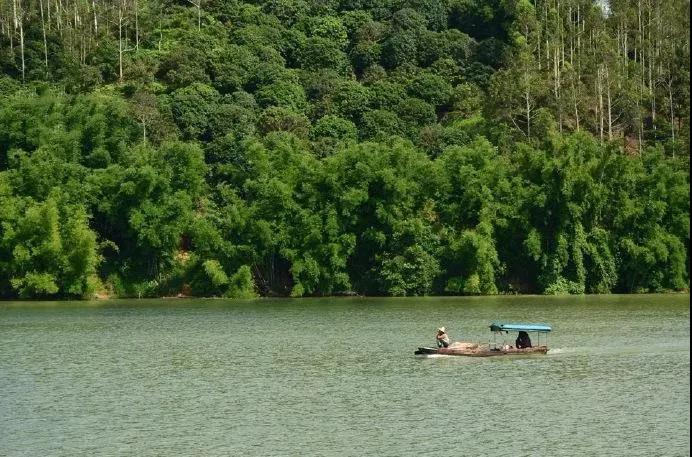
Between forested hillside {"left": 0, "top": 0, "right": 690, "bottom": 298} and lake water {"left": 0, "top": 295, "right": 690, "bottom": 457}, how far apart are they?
1447cm

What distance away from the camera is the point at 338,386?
137ft

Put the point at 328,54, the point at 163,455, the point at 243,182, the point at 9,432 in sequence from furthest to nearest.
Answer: the point at 328,54
the point at 243,182
the point at 9,432
the point at 163,455

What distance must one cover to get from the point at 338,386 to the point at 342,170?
44.8 meters

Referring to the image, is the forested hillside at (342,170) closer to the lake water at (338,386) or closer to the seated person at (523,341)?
the lake water at (338,386)

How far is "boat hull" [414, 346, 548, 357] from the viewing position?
158 feet

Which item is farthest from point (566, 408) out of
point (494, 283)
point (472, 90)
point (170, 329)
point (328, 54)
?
point (328, 54)

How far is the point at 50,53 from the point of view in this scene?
355 feet

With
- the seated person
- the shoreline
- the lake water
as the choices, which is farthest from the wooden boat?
the shoreline

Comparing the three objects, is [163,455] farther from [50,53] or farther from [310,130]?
[50,53]

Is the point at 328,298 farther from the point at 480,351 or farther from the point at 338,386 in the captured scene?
the point at 338,386

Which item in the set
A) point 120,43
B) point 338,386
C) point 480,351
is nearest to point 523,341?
point 480,351

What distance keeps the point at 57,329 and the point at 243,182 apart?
30011mm

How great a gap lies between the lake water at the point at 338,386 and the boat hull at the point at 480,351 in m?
0.34

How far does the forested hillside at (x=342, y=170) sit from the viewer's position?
268 feet
